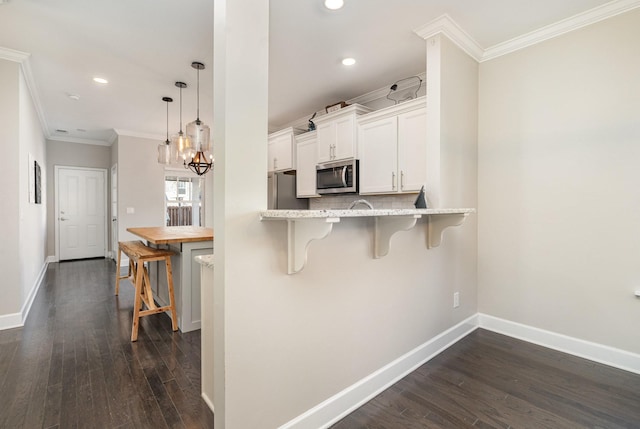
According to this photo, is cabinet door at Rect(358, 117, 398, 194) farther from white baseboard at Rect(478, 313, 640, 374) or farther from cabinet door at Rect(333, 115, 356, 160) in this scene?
white baseboard at Rect(478, 313, 640, 374)

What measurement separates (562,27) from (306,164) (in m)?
2.98

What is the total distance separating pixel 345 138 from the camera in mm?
3701

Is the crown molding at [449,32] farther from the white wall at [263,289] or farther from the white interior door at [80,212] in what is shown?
the white interior door at [80,212]

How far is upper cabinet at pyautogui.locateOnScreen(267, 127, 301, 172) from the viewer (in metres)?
4.59

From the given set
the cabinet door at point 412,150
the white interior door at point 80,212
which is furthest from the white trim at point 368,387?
the white interior door at point 80,212

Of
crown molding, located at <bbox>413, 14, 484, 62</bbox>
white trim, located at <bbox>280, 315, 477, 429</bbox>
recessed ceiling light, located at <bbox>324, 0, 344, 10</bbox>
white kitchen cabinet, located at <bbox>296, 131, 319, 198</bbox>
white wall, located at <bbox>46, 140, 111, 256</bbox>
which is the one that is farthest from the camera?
white wall, located at <bbox>46, 140, 111, 256</bbox>

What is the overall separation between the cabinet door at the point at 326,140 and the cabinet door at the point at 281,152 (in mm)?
678

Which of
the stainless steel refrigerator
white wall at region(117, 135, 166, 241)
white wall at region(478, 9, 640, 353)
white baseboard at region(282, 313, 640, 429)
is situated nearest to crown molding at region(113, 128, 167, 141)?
white wall at region(117, 135, 166, 241)

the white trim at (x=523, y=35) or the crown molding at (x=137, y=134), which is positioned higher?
the crown molding at (x=137, y=134)

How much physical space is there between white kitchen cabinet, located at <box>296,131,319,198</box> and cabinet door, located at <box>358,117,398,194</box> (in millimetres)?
885

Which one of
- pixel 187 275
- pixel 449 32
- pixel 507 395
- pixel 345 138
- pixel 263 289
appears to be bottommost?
pixel 507 395

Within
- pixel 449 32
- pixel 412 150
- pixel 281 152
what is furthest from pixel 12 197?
pixel 449 32

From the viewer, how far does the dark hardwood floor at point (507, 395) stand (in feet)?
5.54

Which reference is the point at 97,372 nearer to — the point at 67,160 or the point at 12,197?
the point at 12,197
